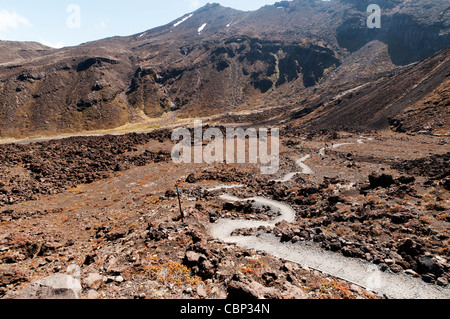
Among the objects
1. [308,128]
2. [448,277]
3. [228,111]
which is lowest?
[448,277]

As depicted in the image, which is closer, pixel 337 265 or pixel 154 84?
pixel 337 265

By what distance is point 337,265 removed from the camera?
13.6 meters

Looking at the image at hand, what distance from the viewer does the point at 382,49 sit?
178125 millimetres

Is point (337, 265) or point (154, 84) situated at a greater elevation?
point (154, 84)

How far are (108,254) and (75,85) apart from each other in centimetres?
17495

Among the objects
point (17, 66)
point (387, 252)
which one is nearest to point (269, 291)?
point (387, 252)

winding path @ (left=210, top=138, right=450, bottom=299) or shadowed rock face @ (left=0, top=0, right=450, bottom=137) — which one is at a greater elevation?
shadowed rock face @ (left=0, top=0, right=450, bottom=137)

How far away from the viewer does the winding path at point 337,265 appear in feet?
36.4

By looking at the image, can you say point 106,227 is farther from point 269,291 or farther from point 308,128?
point 308,128

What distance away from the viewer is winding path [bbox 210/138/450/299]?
36.4ft

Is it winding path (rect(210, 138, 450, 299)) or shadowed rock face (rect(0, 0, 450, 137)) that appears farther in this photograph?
shadowed rock face (rect(0, 0, 450, 137))

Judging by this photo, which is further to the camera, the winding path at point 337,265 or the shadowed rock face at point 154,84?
the shadowed rock face at point 154,84

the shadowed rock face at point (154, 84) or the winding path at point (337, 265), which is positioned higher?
the shadowed rock face at point (154, 84)
